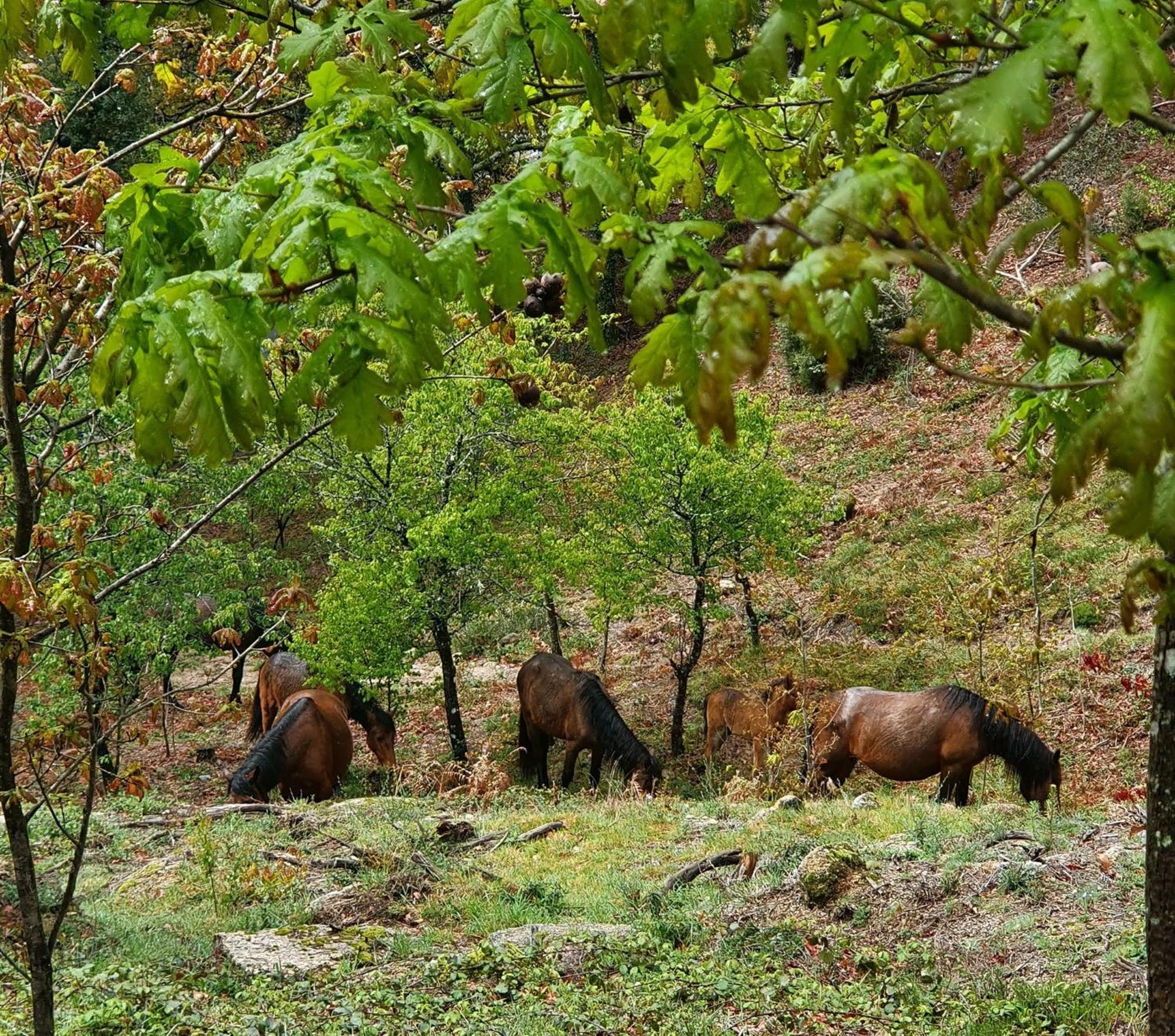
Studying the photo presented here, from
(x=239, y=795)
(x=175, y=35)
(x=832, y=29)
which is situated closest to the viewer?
(x=832, y=29)

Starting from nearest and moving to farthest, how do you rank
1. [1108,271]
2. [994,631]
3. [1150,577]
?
[1108,271] → [1150,577] → [994,631]

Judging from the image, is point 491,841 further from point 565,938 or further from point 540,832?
point 565,938

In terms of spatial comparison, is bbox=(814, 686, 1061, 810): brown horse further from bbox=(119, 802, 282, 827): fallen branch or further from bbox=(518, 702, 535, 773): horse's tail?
bbox=(119, 802, 282, 827): fallen branch

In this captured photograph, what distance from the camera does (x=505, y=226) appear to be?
7.02 ft

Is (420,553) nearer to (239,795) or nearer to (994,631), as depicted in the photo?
(239,795)

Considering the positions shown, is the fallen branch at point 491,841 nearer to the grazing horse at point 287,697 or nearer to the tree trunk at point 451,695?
the grazing horse at point 287,697

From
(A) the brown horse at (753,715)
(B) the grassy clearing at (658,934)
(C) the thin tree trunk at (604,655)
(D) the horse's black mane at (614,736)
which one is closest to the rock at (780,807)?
(B) the grassy clearing at (658,934)

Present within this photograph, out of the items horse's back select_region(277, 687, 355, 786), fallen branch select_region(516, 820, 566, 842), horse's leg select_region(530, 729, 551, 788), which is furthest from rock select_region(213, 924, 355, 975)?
horse's leg select_region(530, 729, 551, 788)

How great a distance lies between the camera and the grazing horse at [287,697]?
51.5 feet

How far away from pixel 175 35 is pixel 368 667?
11205mm

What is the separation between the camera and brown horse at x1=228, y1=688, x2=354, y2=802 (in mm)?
12688

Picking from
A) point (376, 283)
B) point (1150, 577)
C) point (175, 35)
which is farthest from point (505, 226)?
point (175, 35)

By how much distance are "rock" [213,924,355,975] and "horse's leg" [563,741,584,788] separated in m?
7.89

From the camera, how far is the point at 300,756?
13.3 metres
